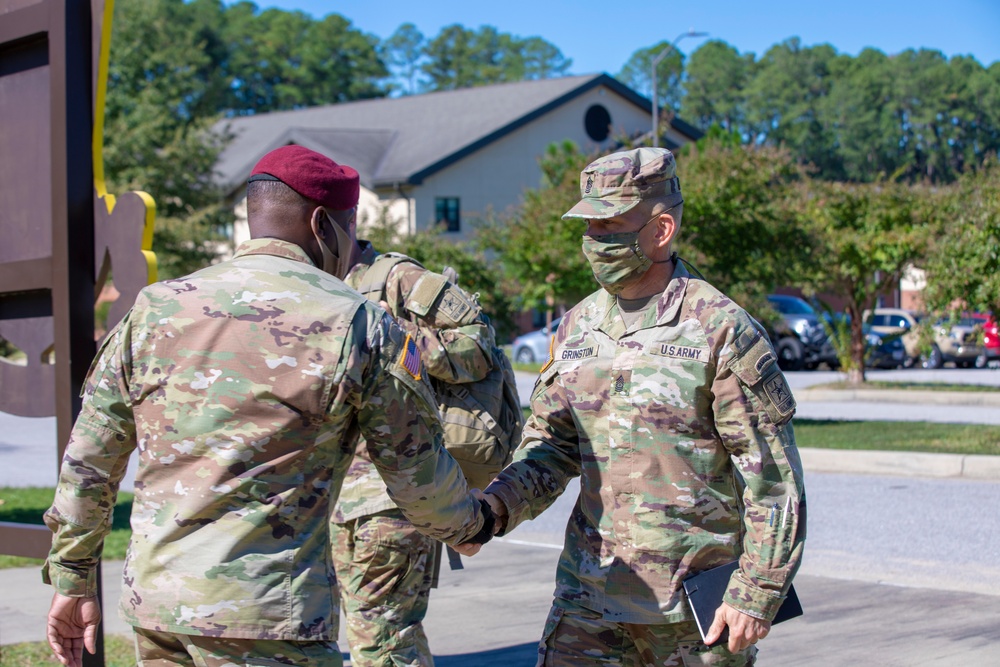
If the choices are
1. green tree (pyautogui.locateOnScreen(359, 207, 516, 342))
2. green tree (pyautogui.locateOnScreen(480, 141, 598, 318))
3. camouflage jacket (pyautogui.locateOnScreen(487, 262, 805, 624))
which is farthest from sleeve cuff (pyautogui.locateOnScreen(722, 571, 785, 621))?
green tree (pyautogui.locateOnScreen(359, 207, 516, 342))

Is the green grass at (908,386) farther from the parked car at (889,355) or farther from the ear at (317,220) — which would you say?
the ear at (317,220)

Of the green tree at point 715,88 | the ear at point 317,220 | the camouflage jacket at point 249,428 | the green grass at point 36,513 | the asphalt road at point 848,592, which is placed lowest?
the green grass at point 36,513

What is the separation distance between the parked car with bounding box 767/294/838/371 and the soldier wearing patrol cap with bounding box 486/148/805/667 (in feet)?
77.3

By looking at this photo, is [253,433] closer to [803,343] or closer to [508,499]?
[508,499]

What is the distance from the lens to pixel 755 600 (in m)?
2.75

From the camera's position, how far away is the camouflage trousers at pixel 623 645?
2898 millimetres

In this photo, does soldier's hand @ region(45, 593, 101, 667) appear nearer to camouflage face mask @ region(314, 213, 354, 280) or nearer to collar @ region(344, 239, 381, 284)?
camouflage face mask @ region(314, 213, 354, 280)

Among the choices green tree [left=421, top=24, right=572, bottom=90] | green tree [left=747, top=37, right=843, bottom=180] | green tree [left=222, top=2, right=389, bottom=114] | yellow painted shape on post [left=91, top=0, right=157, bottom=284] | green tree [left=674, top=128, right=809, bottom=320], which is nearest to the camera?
→ yellow painted shape on post [left=91, top=0, right=157, bottom=284]

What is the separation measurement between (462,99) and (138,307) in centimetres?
4061

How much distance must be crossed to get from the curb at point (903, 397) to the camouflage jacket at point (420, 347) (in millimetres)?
13047

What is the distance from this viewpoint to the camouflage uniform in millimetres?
4121

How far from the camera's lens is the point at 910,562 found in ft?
23.6

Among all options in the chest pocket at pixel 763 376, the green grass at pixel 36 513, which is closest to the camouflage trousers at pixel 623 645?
the chest pocket at pixel 763 376

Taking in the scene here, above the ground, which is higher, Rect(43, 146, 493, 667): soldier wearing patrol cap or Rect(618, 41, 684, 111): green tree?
Rect(618, 41, 684, 111): green tree
